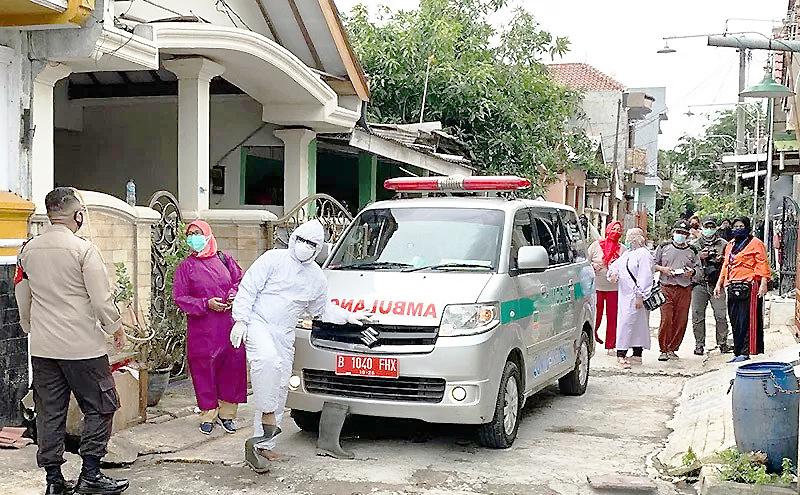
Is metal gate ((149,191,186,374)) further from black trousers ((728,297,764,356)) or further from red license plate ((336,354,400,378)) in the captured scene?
black trousers ((728,297,764,356))

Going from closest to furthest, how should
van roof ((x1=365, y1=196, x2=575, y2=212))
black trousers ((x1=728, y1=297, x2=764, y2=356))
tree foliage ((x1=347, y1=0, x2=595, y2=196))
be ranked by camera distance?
1. van roof ((x1=365, y1=196, x2=575, y2=212))
2. black trousers ((x1=728, y1=297, x2=764, y2=356))
3. tree foliage ((x1=347, y1=0, x2=595, y2=196))

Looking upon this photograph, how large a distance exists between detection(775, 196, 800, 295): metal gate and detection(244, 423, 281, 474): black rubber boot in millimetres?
17117

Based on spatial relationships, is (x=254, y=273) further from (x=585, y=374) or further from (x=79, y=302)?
(x=585, y=374)

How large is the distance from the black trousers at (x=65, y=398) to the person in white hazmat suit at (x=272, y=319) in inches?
42.5

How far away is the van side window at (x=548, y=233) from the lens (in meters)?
8.60

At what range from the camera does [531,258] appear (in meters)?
7.40

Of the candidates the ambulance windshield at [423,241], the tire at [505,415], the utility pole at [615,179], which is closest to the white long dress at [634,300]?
the ambulance windshield at [423,241]

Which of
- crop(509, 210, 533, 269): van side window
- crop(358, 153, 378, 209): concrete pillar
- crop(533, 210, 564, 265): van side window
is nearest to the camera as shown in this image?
crop(509, 210, 533, 269): van side window

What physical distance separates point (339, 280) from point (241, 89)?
5.32 m

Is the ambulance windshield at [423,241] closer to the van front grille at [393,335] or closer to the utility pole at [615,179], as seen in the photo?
the van front grille at [393,335]

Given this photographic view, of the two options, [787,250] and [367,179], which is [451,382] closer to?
[367,179]

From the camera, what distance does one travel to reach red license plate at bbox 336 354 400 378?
263 inches

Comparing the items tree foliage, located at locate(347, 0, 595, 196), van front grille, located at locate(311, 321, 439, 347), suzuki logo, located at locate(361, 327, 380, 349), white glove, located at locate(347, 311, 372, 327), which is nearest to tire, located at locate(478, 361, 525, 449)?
van front grille, located at locate(311, 321, 439, 347)

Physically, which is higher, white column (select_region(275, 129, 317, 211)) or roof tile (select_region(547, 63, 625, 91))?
roof tile (select_region(547, 63, 625, 91))
